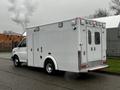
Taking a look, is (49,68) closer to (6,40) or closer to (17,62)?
(17,62)

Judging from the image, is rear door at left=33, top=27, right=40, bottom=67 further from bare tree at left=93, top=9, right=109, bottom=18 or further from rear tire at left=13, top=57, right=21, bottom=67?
bare tree at left=93, top=9, right=109, bottom=18

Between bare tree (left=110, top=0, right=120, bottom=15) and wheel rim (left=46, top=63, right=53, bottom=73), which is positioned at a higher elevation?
bare tree (left=110, top=0, right=120, bottom=15)

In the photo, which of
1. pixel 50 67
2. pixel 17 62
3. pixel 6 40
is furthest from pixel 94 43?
pixel 6 40

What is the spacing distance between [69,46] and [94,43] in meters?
1.35

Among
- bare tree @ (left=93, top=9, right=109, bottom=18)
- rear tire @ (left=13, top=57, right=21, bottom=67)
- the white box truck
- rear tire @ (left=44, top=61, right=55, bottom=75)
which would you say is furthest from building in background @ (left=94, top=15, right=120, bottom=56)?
bare tree @ (left=93, top=9, right=109, bottom=18)

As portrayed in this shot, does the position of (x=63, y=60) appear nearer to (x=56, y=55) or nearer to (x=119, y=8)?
(x=56, y=55)

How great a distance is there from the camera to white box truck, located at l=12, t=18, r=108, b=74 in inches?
356

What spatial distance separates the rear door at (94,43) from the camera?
31.4 ft

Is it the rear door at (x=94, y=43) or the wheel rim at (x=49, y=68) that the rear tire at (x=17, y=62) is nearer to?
the wheel rim at (x=49, y=68)

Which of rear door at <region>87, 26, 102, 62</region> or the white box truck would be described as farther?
rear door at <region>87, 26, 102, 62</region>

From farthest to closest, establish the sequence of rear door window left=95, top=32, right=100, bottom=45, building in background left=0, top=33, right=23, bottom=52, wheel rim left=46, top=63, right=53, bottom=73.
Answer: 1. building in background left=0, top=33, right=23, bottom=52
2. wheel rim left=46, top=63, right=53, bottom=73
3. rear door window left=95, top=32, right=100, bottom=45

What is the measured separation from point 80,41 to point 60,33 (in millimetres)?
1274

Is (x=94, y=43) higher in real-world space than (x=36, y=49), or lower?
higher

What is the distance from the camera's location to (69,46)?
30.7ft
